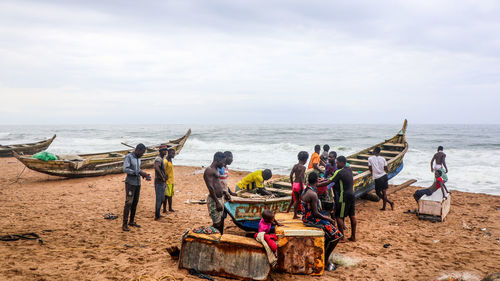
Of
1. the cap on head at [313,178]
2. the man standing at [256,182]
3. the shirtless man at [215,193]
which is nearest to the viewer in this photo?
the cap on head at [313,178]

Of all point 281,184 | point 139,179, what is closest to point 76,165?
point 139,179

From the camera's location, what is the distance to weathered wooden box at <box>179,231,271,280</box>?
14.8 feet

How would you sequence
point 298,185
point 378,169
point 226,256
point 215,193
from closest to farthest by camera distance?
point 226,256 → point 215,193 → point 298,185 → point 378,169

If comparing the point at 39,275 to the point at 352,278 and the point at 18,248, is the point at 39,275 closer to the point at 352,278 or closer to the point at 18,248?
the point at 18,248

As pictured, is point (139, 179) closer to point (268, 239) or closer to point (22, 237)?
point (22, 237)

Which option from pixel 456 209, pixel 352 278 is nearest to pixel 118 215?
pixel 352 278

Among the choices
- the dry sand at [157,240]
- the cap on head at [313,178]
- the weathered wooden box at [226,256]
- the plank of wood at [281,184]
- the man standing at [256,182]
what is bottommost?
the dry sand at [157,240]

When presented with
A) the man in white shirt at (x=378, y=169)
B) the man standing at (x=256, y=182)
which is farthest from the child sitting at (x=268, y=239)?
the man in white shirt at (x=378, y=169)

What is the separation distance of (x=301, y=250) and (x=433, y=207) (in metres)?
5.22

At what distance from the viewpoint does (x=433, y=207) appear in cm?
811

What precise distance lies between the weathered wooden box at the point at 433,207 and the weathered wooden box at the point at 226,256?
5767mm

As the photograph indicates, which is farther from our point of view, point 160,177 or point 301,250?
point 160,177

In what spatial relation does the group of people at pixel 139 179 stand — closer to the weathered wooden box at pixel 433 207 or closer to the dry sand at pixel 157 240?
the dry sand at pixel 157 240

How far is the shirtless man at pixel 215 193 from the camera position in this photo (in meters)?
5.54
